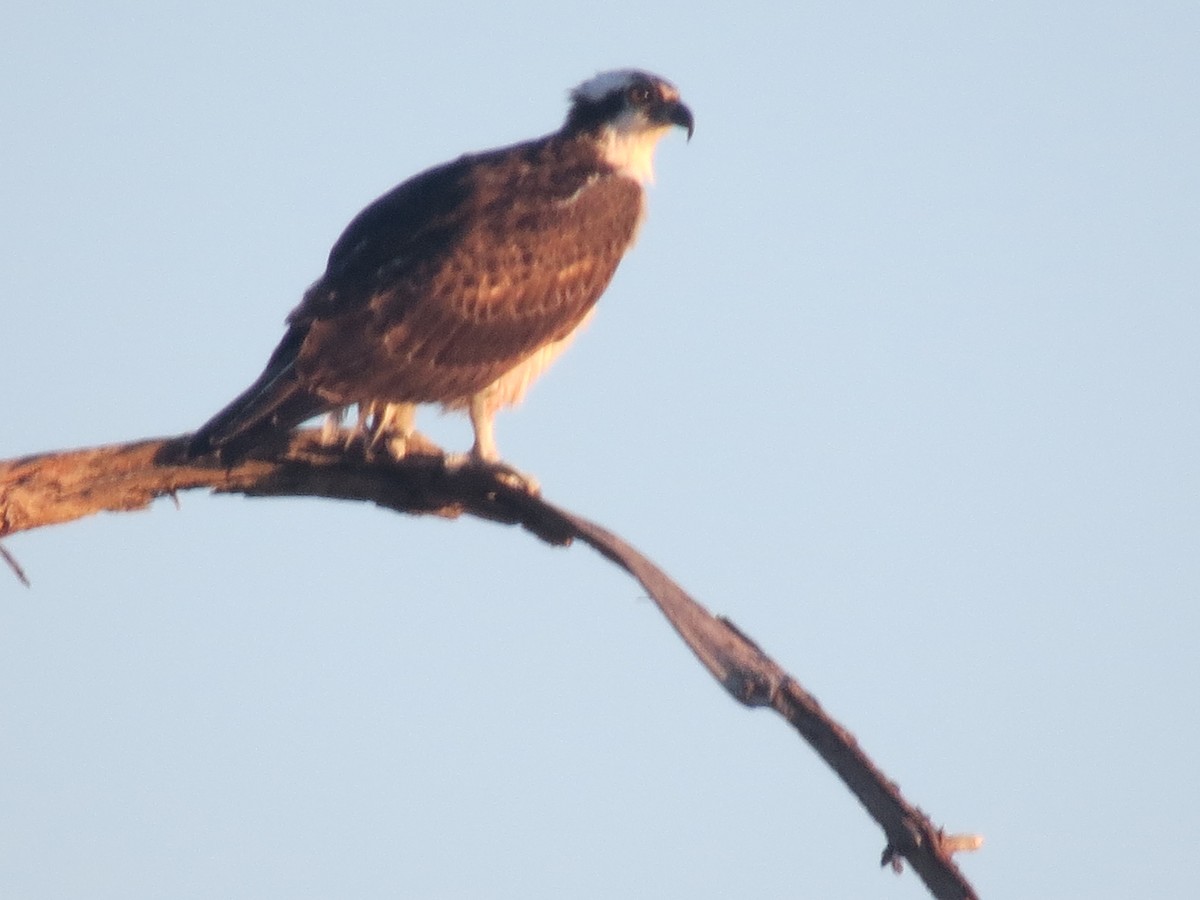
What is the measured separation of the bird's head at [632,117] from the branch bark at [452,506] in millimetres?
3226

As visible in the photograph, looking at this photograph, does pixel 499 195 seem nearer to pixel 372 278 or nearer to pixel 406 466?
pixel 372 278

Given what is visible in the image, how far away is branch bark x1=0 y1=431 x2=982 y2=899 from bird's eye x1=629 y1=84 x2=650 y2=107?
11.4ft

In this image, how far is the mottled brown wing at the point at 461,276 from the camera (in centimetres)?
972

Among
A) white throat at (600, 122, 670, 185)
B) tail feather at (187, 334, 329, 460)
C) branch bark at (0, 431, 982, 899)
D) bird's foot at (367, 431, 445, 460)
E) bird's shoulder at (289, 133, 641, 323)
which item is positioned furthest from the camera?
white throat at (600, 122, 670, 185)

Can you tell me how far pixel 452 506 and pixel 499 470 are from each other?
1.59 feet

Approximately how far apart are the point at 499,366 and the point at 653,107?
7.25 ft

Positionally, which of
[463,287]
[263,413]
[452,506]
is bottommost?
[452,506]

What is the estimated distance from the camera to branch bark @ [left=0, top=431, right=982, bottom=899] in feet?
21.1

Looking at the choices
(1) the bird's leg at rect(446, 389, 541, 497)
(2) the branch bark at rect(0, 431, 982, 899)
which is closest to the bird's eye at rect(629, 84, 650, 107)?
(1) the bird's leg at rect(446, 389, 541, 497)

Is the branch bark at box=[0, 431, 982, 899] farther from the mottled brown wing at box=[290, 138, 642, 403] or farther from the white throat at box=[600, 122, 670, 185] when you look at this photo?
the white throat at box=[600, 122, 670, 185]

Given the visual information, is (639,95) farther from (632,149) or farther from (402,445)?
(402,445)

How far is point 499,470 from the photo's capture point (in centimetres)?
916

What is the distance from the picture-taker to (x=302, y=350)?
31.0 feet

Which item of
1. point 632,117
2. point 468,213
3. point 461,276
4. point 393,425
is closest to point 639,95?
point 632,117
